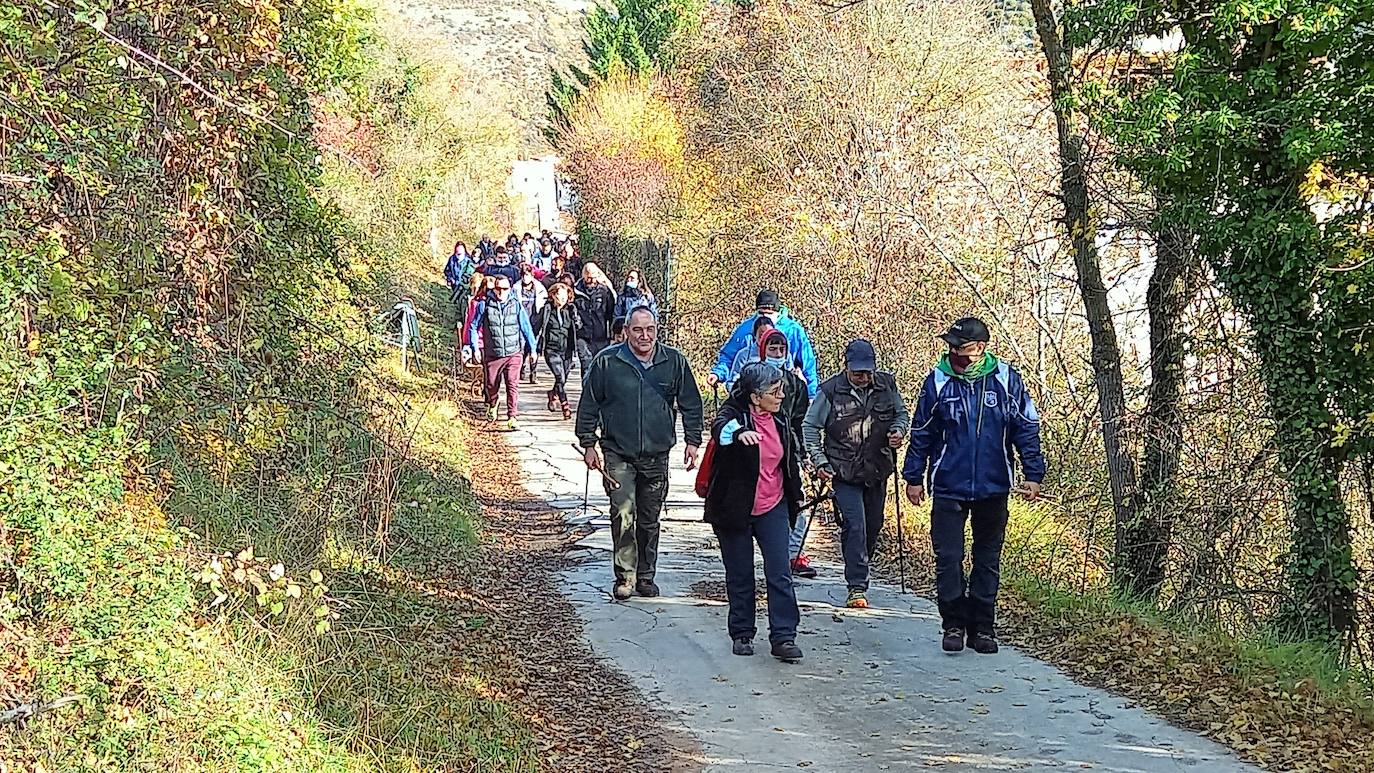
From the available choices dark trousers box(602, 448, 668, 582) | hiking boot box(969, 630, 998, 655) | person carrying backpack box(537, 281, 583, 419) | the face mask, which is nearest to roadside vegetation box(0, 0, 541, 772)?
dark trousers box(602, 448, 668, 582)

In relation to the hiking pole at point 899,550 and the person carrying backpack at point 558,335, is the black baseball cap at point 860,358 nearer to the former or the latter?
the hiking pole at point 899,550

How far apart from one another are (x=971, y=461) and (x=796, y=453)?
1.23 meters

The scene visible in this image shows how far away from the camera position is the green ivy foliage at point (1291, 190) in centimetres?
701

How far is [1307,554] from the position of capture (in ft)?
25.5

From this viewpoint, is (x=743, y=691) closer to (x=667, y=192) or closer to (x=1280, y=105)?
(x=1280, y=105)

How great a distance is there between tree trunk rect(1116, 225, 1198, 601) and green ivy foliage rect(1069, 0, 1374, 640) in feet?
1.96

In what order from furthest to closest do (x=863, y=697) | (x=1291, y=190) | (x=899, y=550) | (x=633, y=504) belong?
(x=899, y=550) < (x=633, y=504) < (x=1291, y=190) < (x=863, y=697)

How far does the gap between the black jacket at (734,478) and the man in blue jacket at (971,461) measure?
35.2 inches

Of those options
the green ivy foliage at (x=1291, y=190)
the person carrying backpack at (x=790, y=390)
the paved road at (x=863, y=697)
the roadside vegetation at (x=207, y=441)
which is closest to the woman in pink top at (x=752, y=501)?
the paved road at (x=863, y=697)

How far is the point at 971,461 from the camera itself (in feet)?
25.6

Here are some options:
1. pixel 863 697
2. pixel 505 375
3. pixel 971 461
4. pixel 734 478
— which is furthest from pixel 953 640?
pixel 505 375

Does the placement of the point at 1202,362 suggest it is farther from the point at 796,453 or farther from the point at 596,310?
the point at 596,310

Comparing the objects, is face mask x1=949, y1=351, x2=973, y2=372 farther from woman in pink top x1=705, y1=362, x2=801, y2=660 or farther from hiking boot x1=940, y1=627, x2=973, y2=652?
hiking boot x1=940, y1=627, x2=973, y2=652

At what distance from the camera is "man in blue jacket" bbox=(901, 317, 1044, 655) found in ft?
25.6
